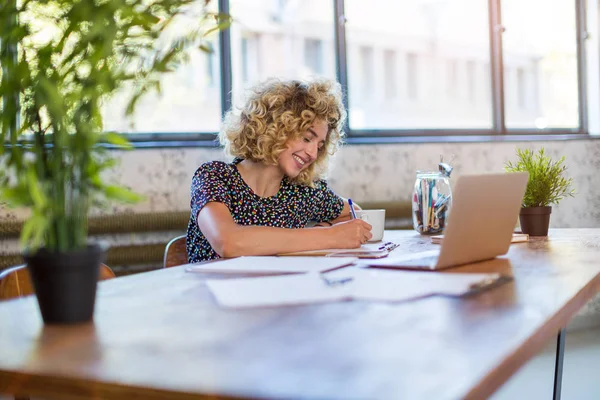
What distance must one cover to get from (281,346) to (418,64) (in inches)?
123

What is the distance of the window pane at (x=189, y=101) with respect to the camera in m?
3.11

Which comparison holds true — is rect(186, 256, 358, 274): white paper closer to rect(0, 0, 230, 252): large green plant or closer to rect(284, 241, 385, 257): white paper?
rect(284, 241, 385, 257): white paper

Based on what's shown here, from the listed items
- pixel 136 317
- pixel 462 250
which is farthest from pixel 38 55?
pixel 462 250

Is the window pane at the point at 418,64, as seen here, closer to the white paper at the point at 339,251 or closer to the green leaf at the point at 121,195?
the white paper at the point at 339,251

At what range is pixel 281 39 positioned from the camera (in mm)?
3400

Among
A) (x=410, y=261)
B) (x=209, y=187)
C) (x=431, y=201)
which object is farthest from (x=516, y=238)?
(x=209, y=187)

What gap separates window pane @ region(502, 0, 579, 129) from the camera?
12.8 ft

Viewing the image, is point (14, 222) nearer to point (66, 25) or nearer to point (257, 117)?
point (257, 117)

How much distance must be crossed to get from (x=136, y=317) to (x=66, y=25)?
0.40m

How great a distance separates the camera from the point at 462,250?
132 cm

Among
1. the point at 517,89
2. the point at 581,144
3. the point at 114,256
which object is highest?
the point at 517,89

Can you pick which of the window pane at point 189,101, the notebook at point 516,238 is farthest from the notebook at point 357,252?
the window pane at point 189,101

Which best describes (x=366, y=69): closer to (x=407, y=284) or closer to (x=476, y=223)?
(x=476, y=223)

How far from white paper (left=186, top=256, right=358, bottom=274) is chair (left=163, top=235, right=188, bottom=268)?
0.48 meters
